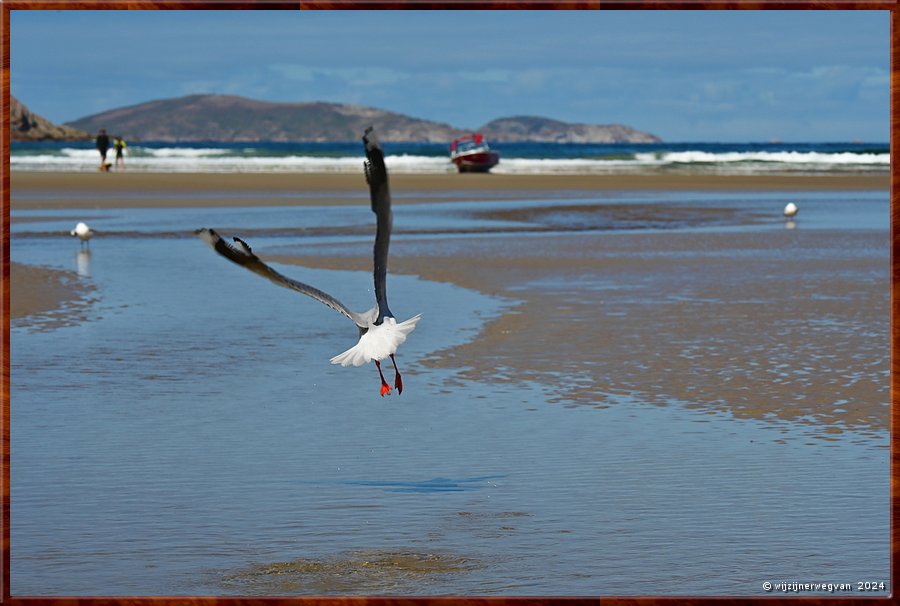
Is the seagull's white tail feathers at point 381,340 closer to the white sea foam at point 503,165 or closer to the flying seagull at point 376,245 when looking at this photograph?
the flying seagull at point 376,245

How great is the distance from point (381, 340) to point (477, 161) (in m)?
50.4

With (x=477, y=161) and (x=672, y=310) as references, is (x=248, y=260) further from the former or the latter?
(x=477, y=161)

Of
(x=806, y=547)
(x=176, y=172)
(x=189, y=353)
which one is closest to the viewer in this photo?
(x=806, y=547)

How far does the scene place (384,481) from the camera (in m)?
A: 7.49

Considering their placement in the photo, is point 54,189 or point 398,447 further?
point 54,189

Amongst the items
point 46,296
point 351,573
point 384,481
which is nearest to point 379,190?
point 351,573

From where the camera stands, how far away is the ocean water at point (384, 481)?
19.2 feet

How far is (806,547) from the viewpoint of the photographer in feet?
20.1

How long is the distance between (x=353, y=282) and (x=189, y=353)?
17.7 feet

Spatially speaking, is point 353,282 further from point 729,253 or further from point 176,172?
point 176,172

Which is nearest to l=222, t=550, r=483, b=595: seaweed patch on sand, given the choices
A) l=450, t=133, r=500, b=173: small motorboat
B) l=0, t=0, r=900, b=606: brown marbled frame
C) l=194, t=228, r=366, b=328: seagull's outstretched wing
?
l=0, t=0, r=900, b=606: brown marbled frame

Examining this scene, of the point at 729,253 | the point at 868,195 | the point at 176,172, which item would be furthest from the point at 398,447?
the point at 176,172

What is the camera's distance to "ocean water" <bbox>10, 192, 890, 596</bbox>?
5863 millimetres

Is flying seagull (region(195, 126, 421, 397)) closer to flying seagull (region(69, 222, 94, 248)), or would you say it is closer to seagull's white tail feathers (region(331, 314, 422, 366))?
seagull's white tail feathers (region(331, 314, 422, 366))
